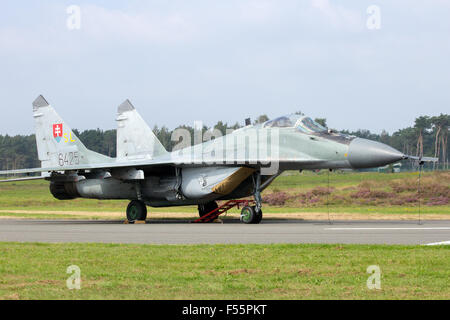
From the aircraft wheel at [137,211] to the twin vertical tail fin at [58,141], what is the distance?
371cm

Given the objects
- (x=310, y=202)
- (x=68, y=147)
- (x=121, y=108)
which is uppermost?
(x=121, y=108)

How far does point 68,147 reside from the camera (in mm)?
26328

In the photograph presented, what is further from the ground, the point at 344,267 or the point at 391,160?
the point at 391,160

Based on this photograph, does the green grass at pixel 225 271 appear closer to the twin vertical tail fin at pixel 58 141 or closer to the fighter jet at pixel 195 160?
the fighter jet at pixel 195 160

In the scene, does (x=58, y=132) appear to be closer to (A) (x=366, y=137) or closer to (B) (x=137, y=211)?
(B) (x=137, y=211)

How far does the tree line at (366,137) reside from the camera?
318 feet

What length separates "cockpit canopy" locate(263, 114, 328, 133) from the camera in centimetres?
2022


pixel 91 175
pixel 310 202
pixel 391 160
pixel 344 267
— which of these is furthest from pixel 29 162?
pixel 344 267

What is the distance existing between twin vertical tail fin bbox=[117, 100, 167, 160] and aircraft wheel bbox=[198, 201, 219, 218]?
9.35 feet

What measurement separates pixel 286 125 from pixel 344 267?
467 inches

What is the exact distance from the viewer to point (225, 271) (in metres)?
8.77

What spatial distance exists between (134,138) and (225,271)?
1788 centimetres

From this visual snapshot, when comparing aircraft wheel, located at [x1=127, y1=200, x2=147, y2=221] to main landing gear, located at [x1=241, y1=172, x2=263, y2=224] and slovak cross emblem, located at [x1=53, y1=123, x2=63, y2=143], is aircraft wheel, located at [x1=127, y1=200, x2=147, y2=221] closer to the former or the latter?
main landing gear, located at [x1=241, y1=172, x2=263, y2=224]
